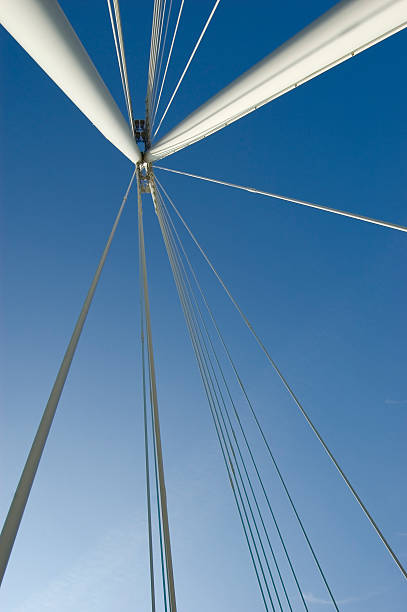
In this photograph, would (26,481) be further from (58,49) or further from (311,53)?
(311,53)

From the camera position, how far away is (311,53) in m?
2.99

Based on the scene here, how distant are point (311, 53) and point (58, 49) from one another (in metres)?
1.78

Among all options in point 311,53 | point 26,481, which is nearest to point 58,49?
point 311,53

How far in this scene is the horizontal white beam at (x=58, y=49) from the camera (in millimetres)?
2236

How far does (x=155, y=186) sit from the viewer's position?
722cm

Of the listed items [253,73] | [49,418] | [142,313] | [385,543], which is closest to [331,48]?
[253,73]

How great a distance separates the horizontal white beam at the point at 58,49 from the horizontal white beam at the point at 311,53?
3.63 ft

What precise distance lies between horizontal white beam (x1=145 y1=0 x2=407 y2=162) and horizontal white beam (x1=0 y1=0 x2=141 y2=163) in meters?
1.11

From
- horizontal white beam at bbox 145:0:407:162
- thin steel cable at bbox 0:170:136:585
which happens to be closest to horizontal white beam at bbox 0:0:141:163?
horizontal white beam at bbox 145:0:407:162

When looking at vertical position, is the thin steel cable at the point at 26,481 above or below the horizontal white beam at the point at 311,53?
below

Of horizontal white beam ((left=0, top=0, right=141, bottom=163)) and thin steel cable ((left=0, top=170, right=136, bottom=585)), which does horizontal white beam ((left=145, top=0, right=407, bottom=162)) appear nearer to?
horizontal white beam ((left=0, top=0, right=141, bottom=163))

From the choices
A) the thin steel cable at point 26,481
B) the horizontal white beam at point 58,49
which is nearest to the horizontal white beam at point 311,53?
the horizontal white beam at point 58,49

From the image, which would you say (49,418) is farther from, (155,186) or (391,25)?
(155,186)

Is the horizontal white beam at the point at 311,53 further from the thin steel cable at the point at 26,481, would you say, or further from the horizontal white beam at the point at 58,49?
the thin steel cable at the point at 26,481
